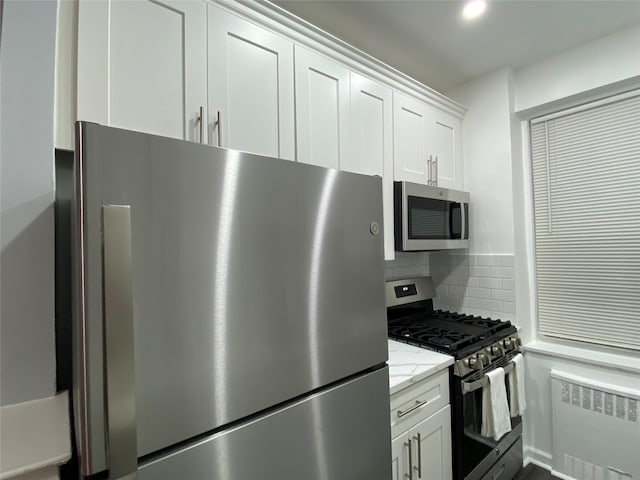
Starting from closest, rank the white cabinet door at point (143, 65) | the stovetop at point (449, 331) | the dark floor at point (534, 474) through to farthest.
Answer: the white cabinet door at point (143, 65) → the stovetop at point (449, 331) → the dark floor at point (534, 474)

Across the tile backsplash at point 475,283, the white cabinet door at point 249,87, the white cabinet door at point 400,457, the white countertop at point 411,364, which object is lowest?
the white cabinet door at point 400,457

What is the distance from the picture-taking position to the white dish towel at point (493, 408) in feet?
5.38

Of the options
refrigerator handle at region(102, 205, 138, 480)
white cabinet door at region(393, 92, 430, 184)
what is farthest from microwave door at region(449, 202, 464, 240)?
refrigerator handle at region(102, 205, 138, 480)

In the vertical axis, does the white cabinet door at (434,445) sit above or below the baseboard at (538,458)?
above

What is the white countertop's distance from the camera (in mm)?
1315

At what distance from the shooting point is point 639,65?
1.73 metres

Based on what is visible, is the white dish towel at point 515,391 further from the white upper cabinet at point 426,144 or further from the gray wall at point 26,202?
the gray wall at point 26,202

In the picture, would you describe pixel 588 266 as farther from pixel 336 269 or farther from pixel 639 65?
pixel 336 269

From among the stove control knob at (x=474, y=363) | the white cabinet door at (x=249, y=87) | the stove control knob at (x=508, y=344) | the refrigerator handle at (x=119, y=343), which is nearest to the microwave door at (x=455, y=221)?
the stove control knob at (x=508, y=344)

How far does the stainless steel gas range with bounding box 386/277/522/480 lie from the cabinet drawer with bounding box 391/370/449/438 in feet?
0.25

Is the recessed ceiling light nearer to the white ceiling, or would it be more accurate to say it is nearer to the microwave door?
the white ceiling

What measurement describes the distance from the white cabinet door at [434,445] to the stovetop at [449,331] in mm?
298

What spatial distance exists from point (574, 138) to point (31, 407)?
2.84m

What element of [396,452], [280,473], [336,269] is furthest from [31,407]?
[396,452]
